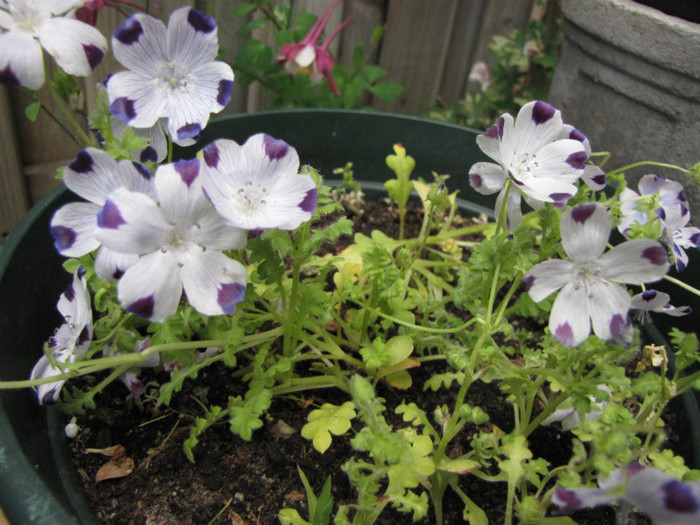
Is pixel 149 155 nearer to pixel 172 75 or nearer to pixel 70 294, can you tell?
pixel 172 75

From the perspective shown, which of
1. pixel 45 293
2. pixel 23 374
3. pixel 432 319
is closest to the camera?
pixel 23 374

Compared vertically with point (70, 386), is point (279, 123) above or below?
above

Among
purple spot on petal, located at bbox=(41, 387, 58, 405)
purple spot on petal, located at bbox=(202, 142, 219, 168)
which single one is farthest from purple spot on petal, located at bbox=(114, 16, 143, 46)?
purple spot on petal, located at bbox=(41, 387, 58, 405)

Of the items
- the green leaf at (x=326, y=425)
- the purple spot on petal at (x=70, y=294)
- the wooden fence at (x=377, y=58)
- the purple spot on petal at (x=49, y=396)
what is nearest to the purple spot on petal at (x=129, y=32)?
the purple spot on petal at (x=70, y=294)

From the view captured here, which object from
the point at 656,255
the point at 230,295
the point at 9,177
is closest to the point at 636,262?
the point at 656,255

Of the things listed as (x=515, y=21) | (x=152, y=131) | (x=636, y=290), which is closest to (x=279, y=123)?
(x=152, y=131)

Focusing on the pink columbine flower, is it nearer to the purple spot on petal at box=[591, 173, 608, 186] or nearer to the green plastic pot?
the green plastic pot

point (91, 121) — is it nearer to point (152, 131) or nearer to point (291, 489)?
point (152, 131)
